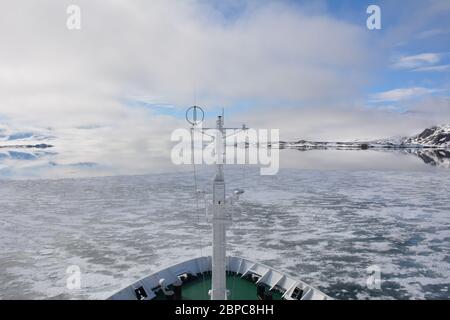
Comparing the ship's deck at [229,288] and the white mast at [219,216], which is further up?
the white mast at [219,216]

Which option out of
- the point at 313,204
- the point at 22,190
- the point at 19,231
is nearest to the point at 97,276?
the point at 19,231

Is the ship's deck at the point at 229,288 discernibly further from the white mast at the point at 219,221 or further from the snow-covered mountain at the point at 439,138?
the snow-covered mountain at the point at 439,138

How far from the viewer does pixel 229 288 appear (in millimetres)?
12266

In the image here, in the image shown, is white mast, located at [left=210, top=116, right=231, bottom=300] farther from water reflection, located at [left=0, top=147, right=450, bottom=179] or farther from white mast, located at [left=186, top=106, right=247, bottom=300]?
water reflection, located at [left=0, top=147, right=450, bottom=179]

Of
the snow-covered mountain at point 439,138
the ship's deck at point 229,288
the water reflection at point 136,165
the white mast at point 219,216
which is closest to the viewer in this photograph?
the white mast at point 219,216

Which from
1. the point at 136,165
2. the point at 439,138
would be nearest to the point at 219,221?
the point at 136,165

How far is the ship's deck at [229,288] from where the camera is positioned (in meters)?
11.6

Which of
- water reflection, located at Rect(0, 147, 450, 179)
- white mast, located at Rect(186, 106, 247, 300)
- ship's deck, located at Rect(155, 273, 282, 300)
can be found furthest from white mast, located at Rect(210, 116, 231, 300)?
water reflection, located at Rect(0, 147, 450, 179)

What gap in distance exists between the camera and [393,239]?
20.9 metres

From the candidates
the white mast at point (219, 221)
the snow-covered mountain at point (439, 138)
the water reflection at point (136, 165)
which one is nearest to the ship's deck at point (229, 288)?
the white mast at point (219, 221)

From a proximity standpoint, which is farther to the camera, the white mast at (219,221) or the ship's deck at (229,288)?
the ship's deck at (229,288)

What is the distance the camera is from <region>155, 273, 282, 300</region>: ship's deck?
11617 millimetres

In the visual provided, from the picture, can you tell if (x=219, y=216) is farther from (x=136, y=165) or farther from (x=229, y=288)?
(x=136, y=165)
